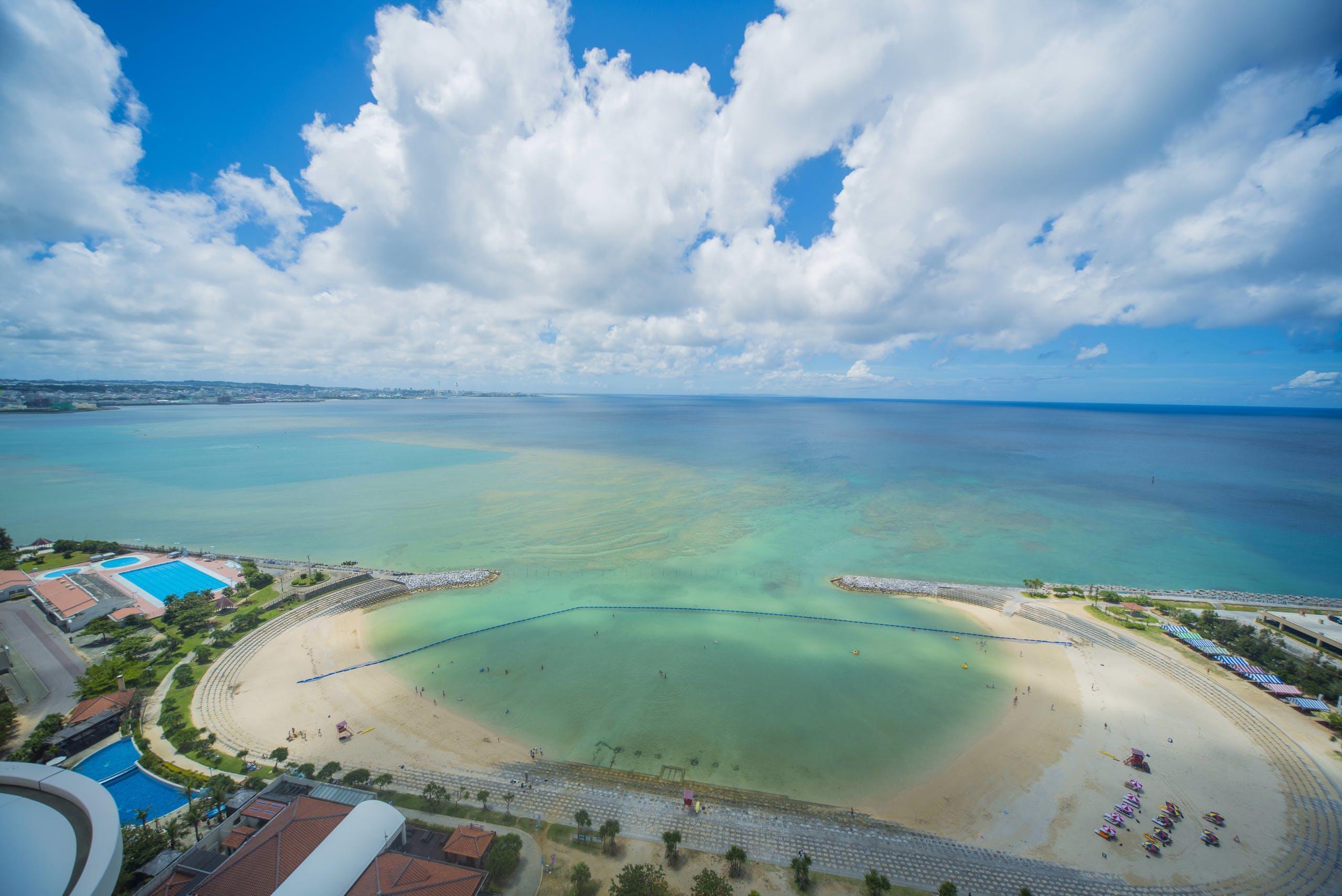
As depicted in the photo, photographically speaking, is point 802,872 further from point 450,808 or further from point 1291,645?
point 1291,645

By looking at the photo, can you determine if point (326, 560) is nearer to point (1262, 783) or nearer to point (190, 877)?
point (190, 877)

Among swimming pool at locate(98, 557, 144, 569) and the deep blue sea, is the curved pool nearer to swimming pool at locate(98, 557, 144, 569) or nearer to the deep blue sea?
swimming pool at locate(98, 557, 144, 569)

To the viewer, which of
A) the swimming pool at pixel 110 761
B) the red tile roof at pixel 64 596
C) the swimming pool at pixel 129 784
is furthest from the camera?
the red tile roof at pixel 64 596

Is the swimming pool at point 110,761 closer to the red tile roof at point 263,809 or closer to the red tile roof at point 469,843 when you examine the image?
the red tile roof at point 263,809

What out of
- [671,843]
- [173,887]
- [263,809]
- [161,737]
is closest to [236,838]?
[263,809]

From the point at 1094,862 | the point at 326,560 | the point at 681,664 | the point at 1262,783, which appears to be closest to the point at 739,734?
the point at 681,664

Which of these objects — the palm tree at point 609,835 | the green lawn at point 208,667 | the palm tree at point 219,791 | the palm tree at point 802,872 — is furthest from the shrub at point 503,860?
the green lawn at point 208,667
